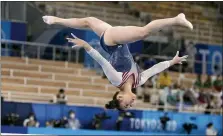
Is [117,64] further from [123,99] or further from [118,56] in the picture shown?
[123,99]

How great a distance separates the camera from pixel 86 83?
53.7 feet

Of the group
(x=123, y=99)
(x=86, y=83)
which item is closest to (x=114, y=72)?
(x=123, y=99)

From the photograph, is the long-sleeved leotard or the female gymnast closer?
the female gymnast

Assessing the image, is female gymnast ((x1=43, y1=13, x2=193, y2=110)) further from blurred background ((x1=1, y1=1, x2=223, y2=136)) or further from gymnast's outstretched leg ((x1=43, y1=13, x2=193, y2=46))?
blurred background ((x1=1, y1=1, x2=223, y2=136))

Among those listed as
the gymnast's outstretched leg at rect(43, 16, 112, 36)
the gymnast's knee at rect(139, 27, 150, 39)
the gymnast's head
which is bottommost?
the gymnast's head

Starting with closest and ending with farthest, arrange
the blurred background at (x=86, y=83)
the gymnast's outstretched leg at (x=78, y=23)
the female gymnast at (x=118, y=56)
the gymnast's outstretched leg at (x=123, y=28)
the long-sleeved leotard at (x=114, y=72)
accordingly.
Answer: the gymnast's outstretched leg at (x=123, y=28)
the female gymnast at (x=118, y=56)
the long-sleeved leotard at (x=114, y=72)
the gymnast's outstretched leg at (x=78, y=23)
the blurred background at (x=86, y=83)

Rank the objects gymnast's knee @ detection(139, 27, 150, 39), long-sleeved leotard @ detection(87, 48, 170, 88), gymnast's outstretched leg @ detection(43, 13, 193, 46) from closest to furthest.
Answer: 1. gymnast's outstretched leg @ detection(43, 13, 193, 46)
2. gymnast's knee @ detection(139, 27, 150, 39)
3. long-sleeved leotard @ detection(87, 48, 170, 88)

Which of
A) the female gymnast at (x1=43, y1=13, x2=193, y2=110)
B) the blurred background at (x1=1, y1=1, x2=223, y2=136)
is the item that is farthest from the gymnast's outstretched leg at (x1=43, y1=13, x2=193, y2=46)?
the blurred background at (x1=1, y1=1, x2=223, y2=136)

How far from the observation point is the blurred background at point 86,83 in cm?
1427

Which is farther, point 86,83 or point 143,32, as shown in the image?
point 86,83

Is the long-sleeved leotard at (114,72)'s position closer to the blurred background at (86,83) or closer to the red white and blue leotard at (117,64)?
the red white and blue leotard at (117,64)

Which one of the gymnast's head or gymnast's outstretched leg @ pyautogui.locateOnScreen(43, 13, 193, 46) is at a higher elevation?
gymnast's outstretched leg @ pyautogui.locateOnScreen(43, 13, 193, 46)

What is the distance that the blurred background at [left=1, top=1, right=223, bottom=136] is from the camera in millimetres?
14273

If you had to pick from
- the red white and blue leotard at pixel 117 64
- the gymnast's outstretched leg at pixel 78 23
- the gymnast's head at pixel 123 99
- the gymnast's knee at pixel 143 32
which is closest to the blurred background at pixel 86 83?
the gymnast's outstretched leg at pixel 78 23
